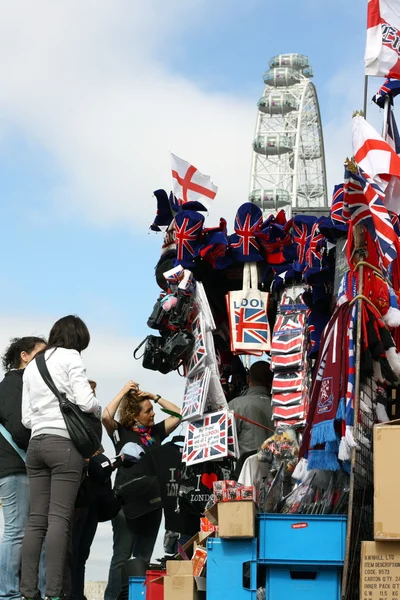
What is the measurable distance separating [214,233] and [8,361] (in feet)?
5.62

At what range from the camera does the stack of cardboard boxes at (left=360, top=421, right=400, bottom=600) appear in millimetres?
4715

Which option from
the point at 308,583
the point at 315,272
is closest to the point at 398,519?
the point at 308,583

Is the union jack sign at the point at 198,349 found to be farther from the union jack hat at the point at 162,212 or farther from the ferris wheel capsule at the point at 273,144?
the ferris wheel capsule at the point at 273,144

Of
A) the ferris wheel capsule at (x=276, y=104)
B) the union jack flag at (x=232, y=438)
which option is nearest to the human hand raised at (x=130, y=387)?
the union jack flag at (x=232, y=438)

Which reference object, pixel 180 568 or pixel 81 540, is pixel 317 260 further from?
pixel 81 540

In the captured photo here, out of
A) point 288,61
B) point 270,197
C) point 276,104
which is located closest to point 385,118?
point 270,197

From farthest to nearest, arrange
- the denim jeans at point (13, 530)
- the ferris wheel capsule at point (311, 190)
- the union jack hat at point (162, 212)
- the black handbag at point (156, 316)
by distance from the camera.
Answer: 1. the ferris wheel capsule at point (311, 190)
2. the union jack hat at point (162, 212)
3. the black handbag at point (156, 316)
4. the denim jeans at point (13, 530)

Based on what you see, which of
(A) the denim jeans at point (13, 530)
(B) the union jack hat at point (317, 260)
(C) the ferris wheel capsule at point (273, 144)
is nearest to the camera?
(A) the denim jeans at point (13, 530)

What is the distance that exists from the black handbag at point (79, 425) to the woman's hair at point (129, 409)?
159 centimetres

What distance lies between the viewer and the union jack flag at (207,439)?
6863mm

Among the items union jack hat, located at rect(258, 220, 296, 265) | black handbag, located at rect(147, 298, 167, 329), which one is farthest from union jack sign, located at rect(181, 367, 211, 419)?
union jack hat, located at rect(258, 220, 296, 265)

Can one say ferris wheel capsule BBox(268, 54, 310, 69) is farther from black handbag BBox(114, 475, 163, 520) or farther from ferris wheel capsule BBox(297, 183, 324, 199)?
black handbag BBox(114, 475, 163, 520)

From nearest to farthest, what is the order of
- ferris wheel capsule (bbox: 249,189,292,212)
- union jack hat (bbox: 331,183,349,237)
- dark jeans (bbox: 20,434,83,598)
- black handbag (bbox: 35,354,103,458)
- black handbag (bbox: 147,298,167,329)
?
dark jeans (bbox: 20,434,83,598) → black handbag (bbox: 35,354,103,458) → union jack hat (bbox: 331,183,349,237) → black handbag (bbox: 147,298,167,329) → ferris wheel capsule (bbox: 249,189,292,212)

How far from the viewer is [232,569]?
16.8 feet
